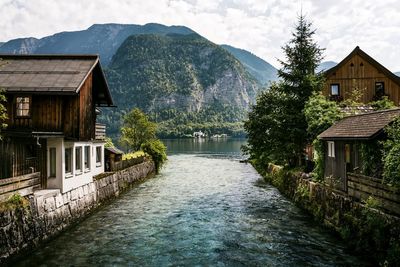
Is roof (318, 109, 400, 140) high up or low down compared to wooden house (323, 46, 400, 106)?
down

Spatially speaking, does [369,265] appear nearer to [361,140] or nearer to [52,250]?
[361,140]

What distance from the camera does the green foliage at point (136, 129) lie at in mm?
63906

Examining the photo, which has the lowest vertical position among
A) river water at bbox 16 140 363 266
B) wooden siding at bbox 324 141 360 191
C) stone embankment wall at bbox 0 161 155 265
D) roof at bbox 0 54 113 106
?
river water at bbox 16 140 363 266

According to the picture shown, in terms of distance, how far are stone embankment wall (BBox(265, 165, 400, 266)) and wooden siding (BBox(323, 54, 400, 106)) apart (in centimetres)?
2111

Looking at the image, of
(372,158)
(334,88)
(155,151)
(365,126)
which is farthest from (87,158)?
(334,88)

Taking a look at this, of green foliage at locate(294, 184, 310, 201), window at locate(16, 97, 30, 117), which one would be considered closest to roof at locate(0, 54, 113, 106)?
window at locate(16, 97, 30, 117)

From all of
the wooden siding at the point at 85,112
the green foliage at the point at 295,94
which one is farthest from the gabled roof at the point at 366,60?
the wooden siding at the point at 85,112

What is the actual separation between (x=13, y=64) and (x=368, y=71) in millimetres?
39133

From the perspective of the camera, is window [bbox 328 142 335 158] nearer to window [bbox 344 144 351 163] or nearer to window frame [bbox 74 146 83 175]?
window [bbox 344 144 351 163]

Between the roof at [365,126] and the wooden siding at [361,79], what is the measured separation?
21779 millimetres

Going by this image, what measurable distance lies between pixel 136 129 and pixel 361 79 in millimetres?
37413

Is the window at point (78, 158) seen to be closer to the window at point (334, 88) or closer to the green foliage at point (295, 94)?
the green foliage at point (295, 94)

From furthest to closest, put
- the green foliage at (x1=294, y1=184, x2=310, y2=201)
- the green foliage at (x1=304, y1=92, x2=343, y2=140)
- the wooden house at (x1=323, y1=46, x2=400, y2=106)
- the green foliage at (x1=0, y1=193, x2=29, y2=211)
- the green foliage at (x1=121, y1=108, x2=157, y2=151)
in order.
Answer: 1. the green foliage at (x1=121, y1=108, x2=157, y2=151)
2. the wooden house at (x1=323, y1=46, x2=400, y2=106)
3. the green foliage at (x1=304, y1=92, x2=343, y2=140)
4. the green foliage at (x1=294, y1=184, x2=310, y2=201)
5. the green foliage at (x1=0, y1=193, x2=29, y2=211)

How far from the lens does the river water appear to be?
17078 millimetres
